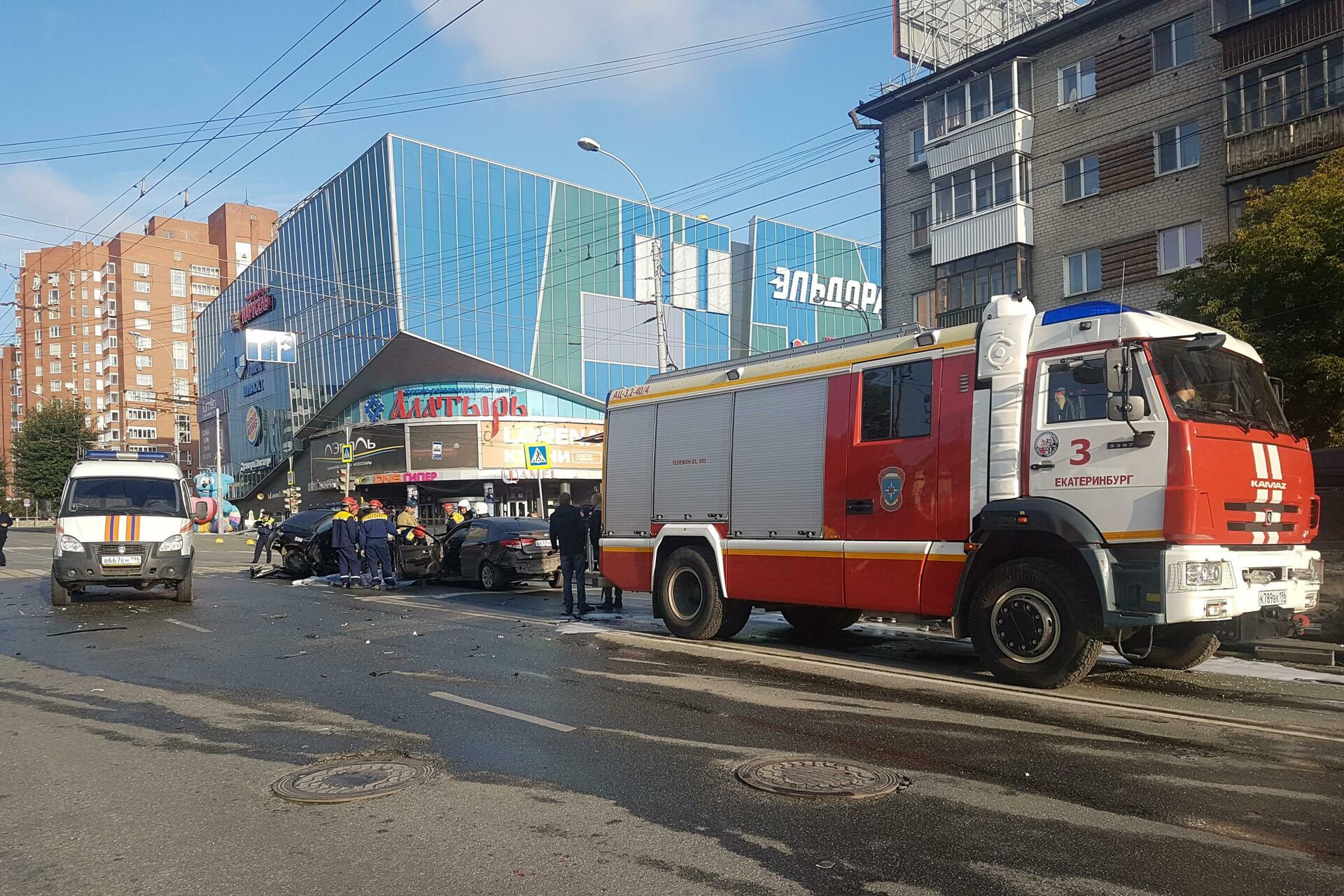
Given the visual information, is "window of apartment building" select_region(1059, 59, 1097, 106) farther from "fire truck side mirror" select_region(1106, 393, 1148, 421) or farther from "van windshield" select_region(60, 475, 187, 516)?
"van windshield" select_region(60, 475, 187, 516)

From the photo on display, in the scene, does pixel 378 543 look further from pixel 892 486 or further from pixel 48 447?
pixel 48 447

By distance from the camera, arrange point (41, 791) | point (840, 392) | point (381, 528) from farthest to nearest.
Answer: point (381, 528) → point (840, 392) → point (41, 791)

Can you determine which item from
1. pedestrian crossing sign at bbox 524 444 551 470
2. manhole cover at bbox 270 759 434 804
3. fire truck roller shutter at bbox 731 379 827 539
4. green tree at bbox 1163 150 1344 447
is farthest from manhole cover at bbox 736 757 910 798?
pedestrian crossing sign at bbox 524 444 551 470

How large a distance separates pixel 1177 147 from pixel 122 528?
80.2ft

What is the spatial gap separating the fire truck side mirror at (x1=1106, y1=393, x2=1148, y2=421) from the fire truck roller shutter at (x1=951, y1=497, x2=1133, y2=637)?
2.59 ft

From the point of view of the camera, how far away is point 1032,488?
8062mm

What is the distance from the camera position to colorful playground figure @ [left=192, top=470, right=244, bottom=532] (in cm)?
7394

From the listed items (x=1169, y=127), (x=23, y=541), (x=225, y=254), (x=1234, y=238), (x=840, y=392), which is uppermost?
(x=225, y=254)

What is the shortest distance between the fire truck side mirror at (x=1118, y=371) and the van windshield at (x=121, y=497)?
1404 centimetres

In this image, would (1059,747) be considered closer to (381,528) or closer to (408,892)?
(408,892)

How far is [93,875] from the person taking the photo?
13.8ft

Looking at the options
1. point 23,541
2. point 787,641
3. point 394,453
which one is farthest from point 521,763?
point 394,453

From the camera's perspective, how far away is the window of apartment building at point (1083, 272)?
87.5ft

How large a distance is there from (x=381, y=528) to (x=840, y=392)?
11.5 m
